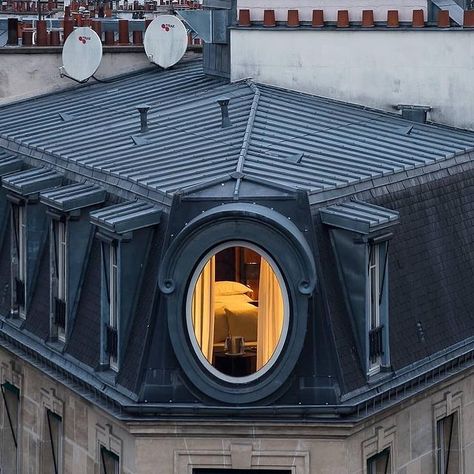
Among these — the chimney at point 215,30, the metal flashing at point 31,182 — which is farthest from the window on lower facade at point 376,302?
the chimney at point 215,30

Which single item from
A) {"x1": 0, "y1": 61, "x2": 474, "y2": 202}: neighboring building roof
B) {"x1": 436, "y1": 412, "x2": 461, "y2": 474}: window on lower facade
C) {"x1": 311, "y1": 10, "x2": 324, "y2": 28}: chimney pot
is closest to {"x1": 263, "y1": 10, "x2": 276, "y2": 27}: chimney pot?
{"x1": 311, "y1": 10, "x2": 324, "y2": 28}: chimney pot

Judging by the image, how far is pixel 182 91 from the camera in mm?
44750

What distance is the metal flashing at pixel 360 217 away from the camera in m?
31.0

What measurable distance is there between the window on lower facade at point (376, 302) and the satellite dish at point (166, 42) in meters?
18.5

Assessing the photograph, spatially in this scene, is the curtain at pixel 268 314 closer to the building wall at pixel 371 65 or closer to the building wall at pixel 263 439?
the building wall at pixel 263 439

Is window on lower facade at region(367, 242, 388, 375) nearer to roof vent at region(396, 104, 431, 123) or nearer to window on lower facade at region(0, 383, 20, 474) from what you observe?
window on lower facade at region(0, 383, 20, 474)

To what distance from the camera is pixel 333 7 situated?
43.4 meters

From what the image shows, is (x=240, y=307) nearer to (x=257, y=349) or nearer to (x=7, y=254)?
(x=257, y=349)

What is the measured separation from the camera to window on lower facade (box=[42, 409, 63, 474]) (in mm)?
35219

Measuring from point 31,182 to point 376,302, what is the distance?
27.8 feet

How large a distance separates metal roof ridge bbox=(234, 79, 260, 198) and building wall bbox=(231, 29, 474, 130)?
92 centimetres

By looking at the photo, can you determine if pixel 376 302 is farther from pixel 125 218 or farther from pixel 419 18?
pixel 419 18

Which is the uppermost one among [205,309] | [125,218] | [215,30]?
[215,30]

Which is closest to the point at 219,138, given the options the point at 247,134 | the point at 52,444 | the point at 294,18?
the point at 247,134
